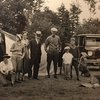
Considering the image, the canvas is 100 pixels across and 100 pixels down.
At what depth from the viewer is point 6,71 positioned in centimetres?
1244

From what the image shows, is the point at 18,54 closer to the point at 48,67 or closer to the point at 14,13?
the point at 48,67

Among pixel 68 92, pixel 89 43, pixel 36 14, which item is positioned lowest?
pixel 68 92

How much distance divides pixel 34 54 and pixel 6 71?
6.54ft

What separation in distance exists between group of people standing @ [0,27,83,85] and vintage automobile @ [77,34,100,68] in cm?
332

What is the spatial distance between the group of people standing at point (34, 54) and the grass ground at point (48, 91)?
0.50m

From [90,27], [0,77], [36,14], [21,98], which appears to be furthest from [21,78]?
[90,27]

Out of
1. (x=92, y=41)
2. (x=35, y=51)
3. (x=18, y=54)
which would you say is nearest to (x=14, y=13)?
(x=92, y=41)

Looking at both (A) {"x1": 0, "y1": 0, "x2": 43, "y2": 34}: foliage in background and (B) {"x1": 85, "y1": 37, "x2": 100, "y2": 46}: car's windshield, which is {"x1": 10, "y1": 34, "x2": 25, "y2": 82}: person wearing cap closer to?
(B) {"x1": 85, "y1": 37, "x2": 100, "y2": 46}: car's windshield

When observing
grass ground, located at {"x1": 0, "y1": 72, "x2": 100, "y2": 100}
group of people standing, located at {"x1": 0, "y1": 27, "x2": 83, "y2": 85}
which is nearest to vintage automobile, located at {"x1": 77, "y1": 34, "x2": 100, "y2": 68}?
group of people standing, located at {"x1": 0, "y1": 27, "x2": 83, "y2": 85}

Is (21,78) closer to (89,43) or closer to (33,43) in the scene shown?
(33,43)

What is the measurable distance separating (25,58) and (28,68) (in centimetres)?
35

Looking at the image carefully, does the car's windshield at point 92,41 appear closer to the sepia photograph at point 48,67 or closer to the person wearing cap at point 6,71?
the sepia photograph at point 48,67

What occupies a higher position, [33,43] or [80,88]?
[33,43]

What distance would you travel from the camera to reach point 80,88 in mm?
12266
